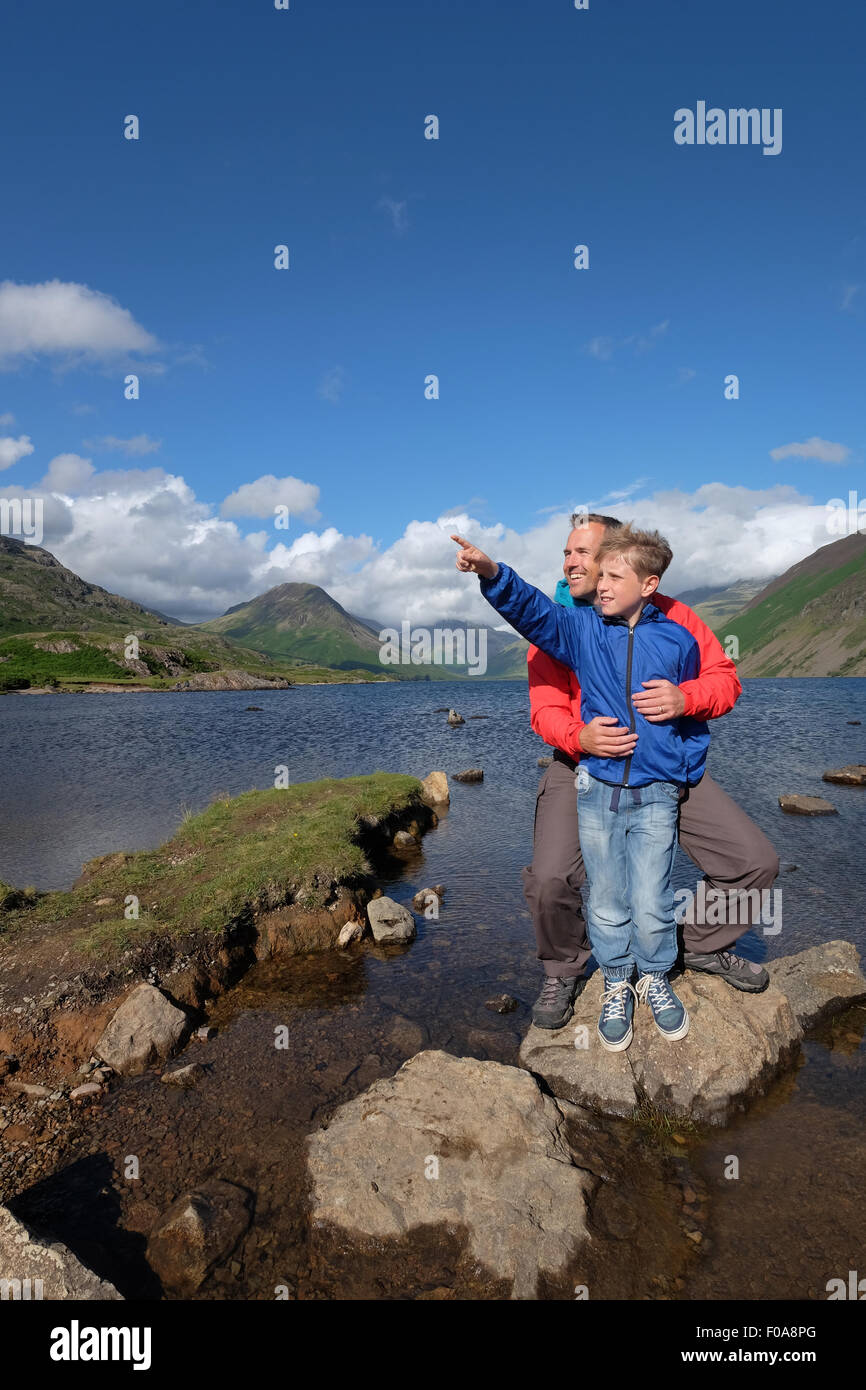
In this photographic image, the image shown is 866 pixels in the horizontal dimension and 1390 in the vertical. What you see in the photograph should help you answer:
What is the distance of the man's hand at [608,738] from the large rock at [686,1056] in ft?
12.5

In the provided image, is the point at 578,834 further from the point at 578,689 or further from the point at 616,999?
the point at 616,999

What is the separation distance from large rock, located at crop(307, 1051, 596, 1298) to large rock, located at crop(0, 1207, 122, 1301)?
2.14 m

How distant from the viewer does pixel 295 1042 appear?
1025 cm

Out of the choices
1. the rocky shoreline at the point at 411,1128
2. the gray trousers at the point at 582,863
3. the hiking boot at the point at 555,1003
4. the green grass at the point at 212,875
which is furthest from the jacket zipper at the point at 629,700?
the green grass at the point at 212,875

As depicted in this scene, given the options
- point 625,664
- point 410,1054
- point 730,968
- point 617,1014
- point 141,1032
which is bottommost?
point 410,1054

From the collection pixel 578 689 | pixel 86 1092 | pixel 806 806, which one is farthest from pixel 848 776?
pixel 86 1092

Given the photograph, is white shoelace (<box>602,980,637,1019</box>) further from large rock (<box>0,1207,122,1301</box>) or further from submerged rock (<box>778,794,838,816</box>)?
submerged rock (<box>778,794,838,816</box>)

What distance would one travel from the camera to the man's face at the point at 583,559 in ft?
25.4

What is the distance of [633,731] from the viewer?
7023 mm

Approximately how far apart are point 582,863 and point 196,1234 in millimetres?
5536

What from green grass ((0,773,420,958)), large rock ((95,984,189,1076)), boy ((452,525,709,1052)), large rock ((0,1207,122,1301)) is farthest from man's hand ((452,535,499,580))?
green grass ((0,773,420,958))

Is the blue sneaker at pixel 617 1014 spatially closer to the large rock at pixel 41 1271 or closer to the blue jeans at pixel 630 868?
the blue jeans at pixel 630 868

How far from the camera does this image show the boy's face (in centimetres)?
696
